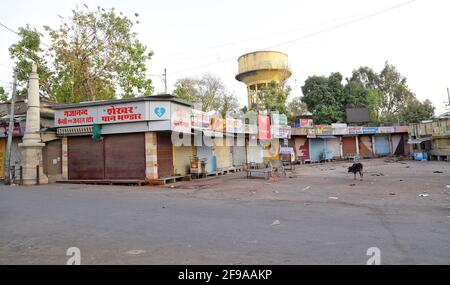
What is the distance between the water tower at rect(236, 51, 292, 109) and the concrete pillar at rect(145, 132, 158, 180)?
2150cm

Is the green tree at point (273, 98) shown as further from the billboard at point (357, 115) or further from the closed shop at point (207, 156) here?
the closed shop at point (207, 156)

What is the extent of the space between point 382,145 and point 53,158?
41.3 m

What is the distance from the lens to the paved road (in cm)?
504

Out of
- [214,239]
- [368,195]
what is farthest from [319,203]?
[214,239]

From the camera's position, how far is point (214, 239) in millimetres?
Answer: 6094

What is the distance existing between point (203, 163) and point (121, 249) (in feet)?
54.7

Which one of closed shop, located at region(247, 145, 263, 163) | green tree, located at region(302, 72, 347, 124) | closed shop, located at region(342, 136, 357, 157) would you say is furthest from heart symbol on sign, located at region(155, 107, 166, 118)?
green tree, located at region(302, 72, 347, 124)

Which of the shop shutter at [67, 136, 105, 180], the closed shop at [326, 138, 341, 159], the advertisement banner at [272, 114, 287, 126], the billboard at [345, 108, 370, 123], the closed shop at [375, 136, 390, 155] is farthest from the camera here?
the billboard at [345, 108, 370, 123]

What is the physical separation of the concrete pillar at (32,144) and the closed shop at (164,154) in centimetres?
666

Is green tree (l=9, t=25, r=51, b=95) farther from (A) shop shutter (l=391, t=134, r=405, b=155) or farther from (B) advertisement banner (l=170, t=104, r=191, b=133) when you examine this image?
(A) shop shutter (l=391, t=134, r=405, b=155)

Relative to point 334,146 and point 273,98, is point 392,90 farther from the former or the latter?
point 273,98

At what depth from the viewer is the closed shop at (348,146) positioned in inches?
1754

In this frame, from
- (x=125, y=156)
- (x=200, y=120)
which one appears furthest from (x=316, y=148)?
(x=125, y=156)

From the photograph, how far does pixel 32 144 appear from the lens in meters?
18.6
